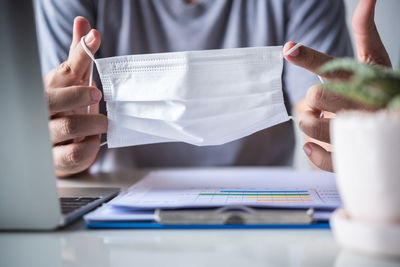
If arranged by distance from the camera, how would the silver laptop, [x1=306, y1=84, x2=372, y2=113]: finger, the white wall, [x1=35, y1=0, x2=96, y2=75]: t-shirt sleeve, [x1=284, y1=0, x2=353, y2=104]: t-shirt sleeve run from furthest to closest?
1. [x1=284, y1=0, x2=353, y2=104]: t-shirt sleeve
2. [x1=35, y1=0, x2=96, y2=75]: t-shirt sleeve
3. the white wall
4. [x1=306, y1=84, x2=372, y2=113]: finger
5. the silver laptop

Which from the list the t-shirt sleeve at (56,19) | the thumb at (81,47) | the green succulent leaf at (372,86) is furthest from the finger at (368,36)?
the t-shirt sleeve at (56,19)

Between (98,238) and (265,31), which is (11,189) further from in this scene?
(265,31)

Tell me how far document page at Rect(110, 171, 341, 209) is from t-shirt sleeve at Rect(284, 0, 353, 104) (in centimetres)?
43

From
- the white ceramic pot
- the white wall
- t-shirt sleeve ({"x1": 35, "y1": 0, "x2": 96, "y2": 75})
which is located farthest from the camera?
t-shirt sleeve ({"x1": 35, "y1": 0, "x2": 96, "y2": 75})

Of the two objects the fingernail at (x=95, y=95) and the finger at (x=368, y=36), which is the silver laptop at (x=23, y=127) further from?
the finger at (x=368, y=36)

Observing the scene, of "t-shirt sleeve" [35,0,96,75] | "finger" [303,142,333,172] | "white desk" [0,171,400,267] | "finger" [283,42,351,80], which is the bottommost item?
"white desk" [0,171,400,267]

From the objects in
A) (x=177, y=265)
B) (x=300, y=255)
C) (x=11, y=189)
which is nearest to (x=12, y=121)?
(x=11, y=189)

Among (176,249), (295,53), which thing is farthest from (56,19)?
(176,249)

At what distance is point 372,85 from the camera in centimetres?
33

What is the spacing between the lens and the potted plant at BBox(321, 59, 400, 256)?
1.00 feet

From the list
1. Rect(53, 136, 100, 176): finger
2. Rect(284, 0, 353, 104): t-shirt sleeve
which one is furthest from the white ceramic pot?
Rect(284, 0, 353, 104): t-shirt sleeve

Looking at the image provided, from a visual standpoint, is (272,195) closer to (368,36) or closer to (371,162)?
(371,162)

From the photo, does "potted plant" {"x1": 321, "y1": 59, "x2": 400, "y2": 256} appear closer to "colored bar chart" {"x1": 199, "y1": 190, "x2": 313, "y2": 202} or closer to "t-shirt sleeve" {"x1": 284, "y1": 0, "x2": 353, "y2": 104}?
"colored bar chart" {"x1": 199, "y1": 190, "x2": 313, "y2": 202}

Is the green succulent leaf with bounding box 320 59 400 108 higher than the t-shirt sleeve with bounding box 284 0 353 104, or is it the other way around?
the t-shirt sleeve with bounding box 284 0 353 104
